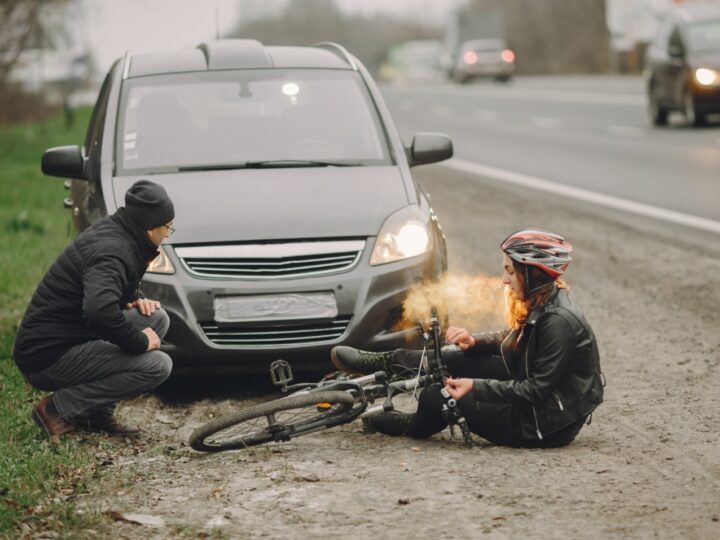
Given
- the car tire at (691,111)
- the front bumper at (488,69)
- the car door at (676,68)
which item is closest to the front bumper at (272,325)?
the car door at (676,68)

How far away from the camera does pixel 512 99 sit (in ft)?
134

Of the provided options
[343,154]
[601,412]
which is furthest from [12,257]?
[601,412]

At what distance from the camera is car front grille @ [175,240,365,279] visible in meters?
7.31

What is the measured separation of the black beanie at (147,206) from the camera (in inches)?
252

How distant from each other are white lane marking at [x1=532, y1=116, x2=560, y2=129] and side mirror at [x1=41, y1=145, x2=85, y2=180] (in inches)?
821

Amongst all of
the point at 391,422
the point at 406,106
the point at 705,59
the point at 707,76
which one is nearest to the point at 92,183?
the point at 391,422

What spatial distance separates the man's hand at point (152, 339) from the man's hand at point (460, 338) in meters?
1.39

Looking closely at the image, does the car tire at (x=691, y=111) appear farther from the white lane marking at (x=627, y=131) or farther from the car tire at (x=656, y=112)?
the white lane marking at (x=627, y=131)

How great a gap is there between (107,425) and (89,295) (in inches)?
31.2

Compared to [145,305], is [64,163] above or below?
above

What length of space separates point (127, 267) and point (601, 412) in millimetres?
2489

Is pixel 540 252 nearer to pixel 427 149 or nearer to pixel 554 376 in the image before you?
pixel 554 376

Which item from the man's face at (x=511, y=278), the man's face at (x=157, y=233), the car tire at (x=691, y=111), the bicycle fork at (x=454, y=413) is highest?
the man's face at (x=157, y=233)

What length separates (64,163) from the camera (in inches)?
323
